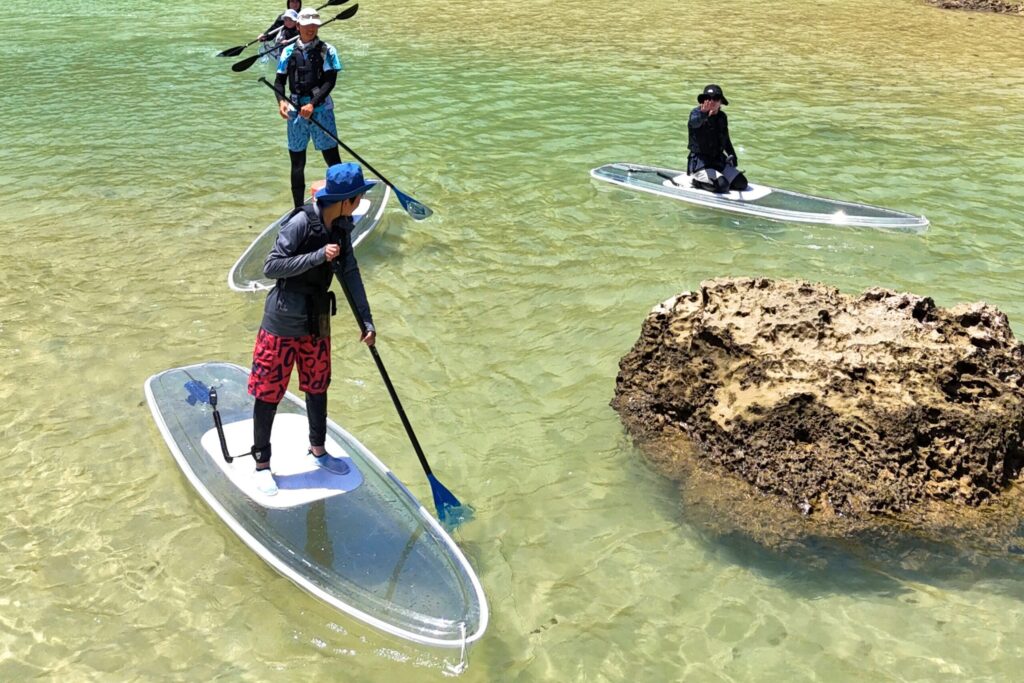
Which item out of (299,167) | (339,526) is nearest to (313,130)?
(299,167)

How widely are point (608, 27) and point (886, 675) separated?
872 inches

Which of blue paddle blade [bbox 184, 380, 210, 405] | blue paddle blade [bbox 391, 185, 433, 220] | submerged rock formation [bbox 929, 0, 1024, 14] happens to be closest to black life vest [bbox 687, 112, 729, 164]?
blue paddle blade [bbox 391, 185, 433, 220]

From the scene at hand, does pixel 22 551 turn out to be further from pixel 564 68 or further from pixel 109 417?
pixel 564 68

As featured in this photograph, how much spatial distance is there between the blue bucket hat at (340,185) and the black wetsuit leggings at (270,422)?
132cm

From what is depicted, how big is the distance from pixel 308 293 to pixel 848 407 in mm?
3698

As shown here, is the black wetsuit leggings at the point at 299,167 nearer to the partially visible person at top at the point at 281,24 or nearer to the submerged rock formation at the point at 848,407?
the partially visible person at top at the point at 281,24

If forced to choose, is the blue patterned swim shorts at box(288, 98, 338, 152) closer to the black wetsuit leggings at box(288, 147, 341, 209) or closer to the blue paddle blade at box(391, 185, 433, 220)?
the black wetsuit leggings at box(288, 147, 341, 209)

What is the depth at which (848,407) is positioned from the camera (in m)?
5.96

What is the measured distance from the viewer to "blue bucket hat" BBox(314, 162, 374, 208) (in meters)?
4.95

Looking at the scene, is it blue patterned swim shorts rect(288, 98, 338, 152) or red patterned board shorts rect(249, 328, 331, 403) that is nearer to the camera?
red patterned board shorts rect(249, 328, 331, 403)

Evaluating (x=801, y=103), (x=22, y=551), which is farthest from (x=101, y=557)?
(x=801, y=103)

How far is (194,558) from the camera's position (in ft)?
18.2

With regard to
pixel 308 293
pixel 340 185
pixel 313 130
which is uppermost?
pixel 340 185

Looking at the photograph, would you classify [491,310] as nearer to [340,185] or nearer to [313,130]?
[313,130]
